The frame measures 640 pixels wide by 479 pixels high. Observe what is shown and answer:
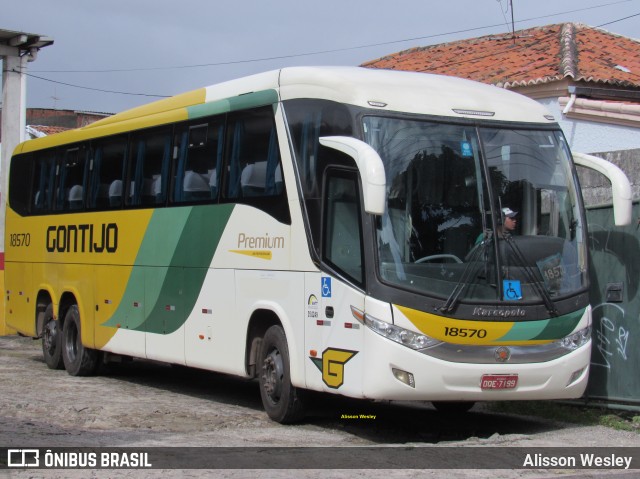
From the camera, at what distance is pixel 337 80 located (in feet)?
33.3

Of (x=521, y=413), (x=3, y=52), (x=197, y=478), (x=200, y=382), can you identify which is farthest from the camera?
(x=3, y=52)

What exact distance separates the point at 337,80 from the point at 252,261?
2.38 metres

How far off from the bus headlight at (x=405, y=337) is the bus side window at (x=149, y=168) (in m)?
5.08

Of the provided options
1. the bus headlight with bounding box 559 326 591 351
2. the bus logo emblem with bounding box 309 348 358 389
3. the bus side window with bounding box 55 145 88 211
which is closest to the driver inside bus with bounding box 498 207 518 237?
the bus headlight with bounding box 559 326 591 351

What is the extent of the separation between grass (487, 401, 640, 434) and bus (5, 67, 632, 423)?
0.65 meters

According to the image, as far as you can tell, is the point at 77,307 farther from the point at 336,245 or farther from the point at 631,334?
the point at 631,334

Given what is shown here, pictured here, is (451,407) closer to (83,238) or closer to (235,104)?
(235,104)

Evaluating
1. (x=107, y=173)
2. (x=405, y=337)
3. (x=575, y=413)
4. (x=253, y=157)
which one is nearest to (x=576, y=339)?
(x=575, y=413)

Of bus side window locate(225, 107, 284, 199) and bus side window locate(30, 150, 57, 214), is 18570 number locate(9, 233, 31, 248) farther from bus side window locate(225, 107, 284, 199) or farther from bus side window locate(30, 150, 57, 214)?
bus side window locate(225, 107, 284, 199)

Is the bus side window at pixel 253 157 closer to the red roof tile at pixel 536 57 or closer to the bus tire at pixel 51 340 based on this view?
the bus tire at pixel 51 340

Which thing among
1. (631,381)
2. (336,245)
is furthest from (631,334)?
(336,245)

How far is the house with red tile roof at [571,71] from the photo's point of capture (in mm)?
18953

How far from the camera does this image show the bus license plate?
9422mm

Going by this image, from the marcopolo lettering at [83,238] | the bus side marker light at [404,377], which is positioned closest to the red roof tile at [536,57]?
the marcopolo lettering at [83,238]
